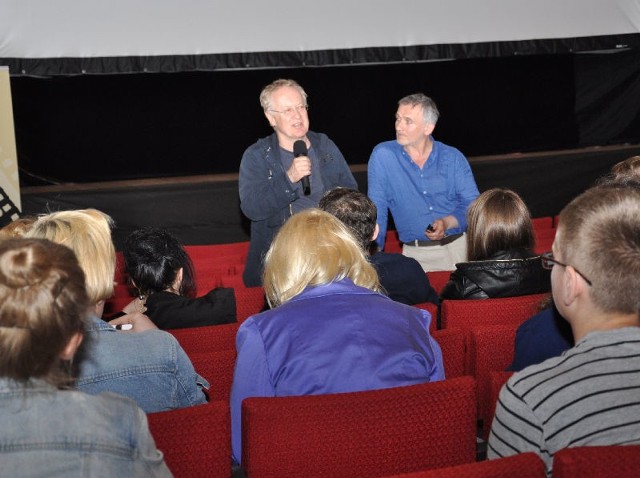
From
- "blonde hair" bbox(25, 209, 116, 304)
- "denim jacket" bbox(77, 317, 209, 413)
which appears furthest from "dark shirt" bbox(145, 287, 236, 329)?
"denim jacket" bbox(77, 317, 209, 413)

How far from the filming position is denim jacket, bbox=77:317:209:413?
201 centimetres

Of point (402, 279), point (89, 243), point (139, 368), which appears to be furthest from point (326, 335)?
point (402, 279)

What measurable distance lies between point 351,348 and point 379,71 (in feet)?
26.9

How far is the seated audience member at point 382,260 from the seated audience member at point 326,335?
2.56ft

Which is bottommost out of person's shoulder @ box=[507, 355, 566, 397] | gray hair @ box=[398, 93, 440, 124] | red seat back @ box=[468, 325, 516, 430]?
red seat back @ box=[468, 325, 516, 430]

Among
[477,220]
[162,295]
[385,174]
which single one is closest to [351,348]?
[162,295]

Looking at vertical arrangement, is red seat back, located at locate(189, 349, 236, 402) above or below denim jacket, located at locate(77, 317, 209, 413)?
below

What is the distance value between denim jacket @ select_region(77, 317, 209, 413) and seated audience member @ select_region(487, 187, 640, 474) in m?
0.88

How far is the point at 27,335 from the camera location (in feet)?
4.37

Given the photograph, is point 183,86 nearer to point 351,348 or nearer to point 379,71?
point 379,71

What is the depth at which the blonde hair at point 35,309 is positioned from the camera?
1.32 m

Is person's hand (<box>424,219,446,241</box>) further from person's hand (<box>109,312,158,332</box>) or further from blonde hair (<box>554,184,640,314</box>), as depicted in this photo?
blonde hair (<box>554,184,640,314</box>)

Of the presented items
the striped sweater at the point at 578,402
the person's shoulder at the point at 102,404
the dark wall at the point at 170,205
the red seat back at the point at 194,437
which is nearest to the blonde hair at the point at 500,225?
the striped sweater at the point at 578,402

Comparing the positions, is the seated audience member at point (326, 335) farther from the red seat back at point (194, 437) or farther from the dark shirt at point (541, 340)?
the red seat back at point (194, 437)
